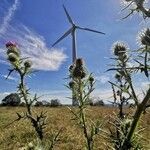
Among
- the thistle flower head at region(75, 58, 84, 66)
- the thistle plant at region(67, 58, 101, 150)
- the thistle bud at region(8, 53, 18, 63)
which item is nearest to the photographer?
the thistle plant at region(67, 58, 101, 150)

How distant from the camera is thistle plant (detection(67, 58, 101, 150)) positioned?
6379 millimetres

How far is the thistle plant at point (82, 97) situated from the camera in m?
6.38

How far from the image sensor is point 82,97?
6.75 m

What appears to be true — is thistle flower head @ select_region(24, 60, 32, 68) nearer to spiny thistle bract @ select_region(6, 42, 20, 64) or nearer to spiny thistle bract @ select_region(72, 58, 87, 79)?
spiny thistle bract @ select_region(6, 42, 20, 64)

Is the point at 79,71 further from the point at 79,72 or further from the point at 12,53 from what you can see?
the point at 12,53

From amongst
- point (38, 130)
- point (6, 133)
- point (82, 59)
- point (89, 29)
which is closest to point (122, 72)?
point (38, 130)

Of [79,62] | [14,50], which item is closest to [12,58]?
[14,50]

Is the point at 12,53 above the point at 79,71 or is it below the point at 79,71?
above

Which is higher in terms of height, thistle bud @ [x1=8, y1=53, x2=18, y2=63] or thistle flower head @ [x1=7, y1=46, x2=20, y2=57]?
thistle flower head @ [x1=7, y1=46, x2=20, y2=57]

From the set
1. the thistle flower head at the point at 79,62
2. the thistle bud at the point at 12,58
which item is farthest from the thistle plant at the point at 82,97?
the thistle bud at the point at 12,58

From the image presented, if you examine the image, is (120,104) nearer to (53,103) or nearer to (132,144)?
(132,144)

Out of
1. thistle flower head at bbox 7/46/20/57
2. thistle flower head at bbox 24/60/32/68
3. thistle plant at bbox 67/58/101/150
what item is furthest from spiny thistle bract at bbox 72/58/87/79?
thistle flower head at bbox 7/46/20/57

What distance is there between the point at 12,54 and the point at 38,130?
6.57ft

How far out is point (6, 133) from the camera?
24266 mm
